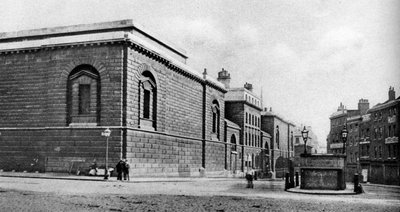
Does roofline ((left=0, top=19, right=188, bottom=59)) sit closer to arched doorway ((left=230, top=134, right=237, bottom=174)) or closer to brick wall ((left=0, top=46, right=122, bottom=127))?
brick wall ((left=0, top=46, right=122, bottom=127))

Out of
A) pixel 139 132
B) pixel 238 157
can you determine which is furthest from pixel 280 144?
pixel 139 132

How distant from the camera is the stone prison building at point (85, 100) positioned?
30.3 m

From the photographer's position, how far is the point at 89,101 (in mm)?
31250

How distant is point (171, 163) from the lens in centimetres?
3697

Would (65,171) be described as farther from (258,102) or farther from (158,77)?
(258,102)

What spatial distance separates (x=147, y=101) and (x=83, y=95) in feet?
16.1

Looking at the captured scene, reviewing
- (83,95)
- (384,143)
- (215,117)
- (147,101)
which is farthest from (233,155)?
(83,95)

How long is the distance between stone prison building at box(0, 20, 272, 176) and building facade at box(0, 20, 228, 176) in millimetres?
66

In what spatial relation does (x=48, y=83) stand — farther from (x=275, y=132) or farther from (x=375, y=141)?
(x=275, y=132)

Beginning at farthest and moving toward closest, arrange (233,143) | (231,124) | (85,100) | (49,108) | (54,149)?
(233,143) → (231,124) → (49,108) → (85,100) → (54,149)

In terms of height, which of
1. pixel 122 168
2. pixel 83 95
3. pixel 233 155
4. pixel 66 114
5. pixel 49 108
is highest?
pixel 83 95

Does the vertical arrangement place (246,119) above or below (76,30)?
below

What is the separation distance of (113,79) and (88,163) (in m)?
5.73

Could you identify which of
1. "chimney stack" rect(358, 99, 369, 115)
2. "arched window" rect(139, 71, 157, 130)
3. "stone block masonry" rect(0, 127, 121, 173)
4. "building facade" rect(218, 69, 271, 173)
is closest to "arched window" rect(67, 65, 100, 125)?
"stone block masonry" rect(0, 127, 121, 173)
